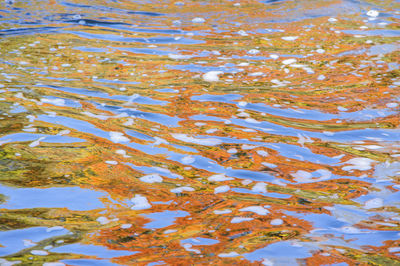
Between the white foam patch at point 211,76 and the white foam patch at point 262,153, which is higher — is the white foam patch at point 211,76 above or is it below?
above

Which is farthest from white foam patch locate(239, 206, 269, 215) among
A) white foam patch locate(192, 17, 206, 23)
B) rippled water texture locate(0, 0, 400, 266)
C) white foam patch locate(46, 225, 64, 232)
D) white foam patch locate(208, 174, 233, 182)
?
white foam patch locate(192, 17, 206, 23)

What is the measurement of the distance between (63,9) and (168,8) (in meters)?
1.55

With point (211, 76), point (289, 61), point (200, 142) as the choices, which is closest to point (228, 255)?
point (200, 142)

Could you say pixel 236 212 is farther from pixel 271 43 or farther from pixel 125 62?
pixel 271 43

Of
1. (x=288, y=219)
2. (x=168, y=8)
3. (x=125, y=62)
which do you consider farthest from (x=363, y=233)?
(x=168, y=8)

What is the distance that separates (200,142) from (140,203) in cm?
83

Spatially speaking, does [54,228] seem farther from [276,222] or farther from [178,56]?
[178,56]

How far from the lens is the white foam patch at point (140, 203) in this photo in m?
2.51

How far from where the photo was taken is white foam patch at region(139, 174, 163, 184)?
9.07ft

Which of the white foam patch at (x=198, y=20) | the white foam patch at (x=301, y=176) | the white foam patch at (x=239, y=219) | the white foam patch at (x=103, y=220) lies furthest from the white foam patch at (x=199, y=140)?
the white foam patch at (x=198, y=20)

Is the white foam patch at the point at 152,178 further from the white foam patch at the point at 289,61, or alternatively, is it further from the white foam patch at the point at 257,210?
the white foam patch at the point at 289,61

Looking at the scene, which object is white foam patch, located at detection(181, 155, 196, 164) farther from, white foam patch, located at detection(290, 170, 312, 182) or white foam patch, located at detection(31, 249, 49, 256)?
white foam patch, located at detection(31, 249, 49, 256)

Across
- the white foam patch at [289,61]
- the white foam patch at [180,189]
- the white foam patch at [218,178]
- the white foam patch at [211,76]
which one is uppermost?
the white foam patch at [289,61]

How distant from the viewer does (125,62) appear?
4.64 m
